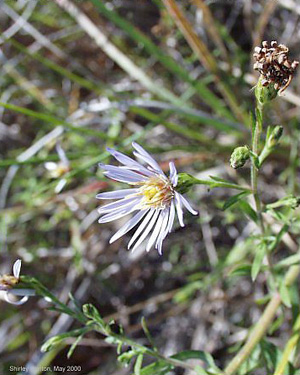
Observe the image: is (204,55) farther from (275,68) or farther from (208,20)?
(275,68)

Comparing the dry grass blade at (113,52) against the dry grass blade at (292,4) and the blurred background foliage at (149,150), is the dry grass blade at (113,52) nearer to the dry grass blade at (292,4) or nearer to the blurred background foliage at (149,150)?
the blurred background foliage at (149,150)

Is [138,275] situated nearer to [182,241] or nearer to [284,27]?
[182,241]

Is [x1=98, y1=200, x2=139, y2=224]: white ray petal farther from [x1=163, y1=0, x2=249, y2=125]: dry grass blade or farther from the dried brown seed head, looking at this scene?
[x1=163, y1=0, x2=249, y2=125]: dry grass blade

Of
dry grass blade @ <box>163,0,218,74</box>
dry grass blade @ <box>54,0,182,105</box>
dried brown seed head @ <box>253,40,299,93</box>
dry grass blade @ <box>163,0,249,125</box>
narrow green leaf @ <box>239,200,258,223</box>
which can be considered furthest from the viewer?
dry grass blade @ <box>54,0,182,105</box>

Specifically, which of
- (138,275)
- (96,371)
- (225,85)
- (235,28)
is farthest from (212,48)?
(96,371)

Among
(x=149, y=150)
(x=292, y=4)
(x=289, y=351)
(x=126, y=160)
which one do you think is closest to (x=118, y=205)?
(x=126, y=160)

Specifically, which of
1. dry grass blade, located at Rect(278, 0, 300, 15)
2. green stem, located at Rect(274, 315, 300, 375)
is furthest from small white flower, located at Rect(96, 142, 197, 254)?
dry grass blade, located at Rect(278, 0, 300, 15)

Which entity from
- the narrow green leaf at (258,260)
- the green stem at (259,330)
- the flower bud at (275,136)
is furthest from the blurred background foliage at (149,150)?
the flower bud at (275,136)

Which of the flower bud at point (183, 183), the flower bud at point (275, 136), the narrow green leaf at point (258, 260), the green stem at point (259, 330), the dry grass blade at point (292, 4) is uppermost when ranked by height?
the dry grass blade at point (292, 4)
